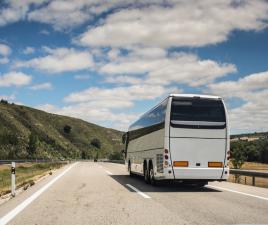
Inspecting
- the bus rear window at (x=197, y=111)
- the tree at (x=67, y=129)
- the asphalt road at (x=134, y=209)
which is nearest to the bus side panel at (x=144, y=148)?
the bus rear window at (x=197, y=111)

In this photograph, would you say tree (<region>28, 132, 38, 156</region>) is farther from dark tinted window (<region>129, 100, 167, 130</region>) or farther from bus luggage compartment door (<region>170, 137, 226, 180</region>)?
bus luggage compartment door (<region>170, 137, 226, 180</region>)

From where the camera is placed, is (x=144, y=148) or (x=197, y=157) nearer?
(x=197, y=157)

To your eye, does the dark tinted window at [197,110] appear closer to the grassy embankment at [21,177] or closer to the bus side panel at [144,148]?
the bus side panel at [144,148]

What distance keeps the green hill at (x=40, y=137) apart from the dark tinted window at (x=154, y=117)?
75.5 meters

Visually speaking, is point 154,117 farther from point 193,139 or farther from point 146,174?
point 146,174

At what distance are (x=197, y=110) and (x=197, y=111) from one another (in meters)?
0.04

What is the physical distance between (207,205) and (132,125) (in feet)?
50.8

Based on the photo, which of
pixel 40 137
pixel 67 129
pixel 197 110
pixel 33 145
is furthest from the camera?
pixel 67 129

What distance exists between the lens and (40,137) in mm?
145250

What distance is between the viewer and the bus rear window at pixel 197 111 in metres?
16.4

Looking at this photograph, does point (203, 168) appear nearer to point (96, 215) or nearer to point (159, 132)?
point (159, 132)

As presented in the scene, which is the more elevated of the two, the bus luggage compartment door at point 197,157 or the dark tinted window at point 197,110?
the dark tinted window at point 197,110

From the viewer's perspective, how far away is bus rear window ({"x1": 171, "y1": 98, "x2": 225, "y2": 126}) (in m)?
16.4

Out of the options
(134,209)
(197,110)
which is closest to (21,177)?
(197,110)
